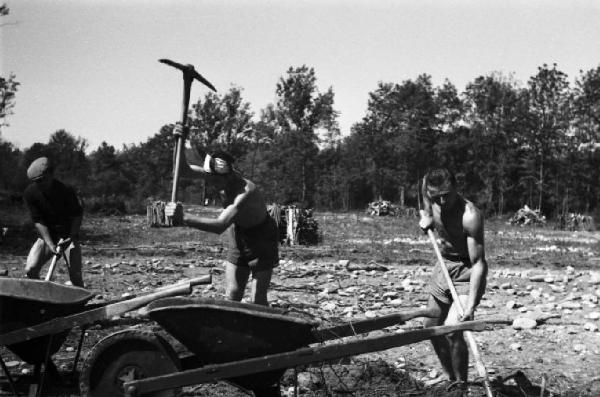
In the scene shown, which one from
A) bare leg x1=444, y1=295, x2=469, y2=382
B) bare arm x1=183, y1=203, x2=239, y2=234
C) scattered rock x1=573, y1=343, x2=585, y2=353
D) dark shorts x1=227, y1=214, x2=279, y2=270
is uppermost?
bare arm x1=183, y1=203, x2=239, y2=234

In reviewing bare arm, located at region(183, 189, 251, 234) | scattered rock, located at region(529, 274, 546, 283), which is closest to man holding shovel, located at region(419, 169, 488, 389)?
bare arm, located at region(183, 189, 251, 234)

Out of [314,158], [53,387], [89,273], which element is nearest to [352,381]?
[53,387]

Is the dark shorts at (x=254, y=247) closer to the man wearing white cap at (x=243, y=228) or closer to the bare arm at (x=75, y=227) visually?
the man wearing white cap at (x=243, y=228)

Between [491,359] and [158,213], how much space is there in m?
18.0

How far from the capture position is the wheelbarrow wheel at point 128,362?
363 centimetres

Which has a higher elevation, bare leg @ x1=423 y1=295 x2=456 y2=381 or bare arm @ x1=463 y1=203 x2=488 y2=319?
bare arm @ x1=463 y1=203 x2=488 y2=319

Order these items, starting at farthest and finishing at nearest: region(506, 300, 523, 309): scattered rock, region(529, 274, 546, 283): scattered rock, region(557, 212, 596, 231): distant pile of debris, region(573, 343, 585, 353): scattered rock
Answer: region(557, 212, 596, 231): distant pile of debris, region(529, 274, 546, 283): scattered rock, region(506, 300, 523, 309): scattered rock, region(573, 343, 585, 353): scattered rock

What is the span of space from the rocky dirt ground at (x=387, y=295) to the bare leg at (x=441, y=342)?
10.4 inches

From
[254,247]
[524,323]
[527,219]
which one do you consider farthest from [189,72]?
[527,219]

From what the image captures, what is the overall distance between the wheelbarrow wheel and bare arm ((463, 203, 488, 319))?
2.09 metres

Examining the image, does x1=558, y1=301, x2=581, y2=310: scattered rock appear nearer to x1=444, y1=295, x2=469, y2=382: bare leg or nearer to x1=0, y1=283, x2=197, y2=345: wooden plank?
x1=444, y1=295, x2=469, y2=382: bare leg

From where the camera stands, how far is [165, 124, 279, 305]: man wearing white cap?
15.5 feet

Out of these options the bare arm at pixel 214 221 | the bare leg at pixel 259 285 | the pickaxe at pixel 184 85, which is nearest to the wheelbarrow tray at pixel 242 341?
the bare arm at pixel 214 221

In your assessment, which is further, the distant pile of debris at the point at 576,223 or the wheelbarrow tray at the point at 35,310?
the distant pile of debris at the point at 576,223
